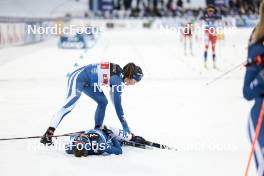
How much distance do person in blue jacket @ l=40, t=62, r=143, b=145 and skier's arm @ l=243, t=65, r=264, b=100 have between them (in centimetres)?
263

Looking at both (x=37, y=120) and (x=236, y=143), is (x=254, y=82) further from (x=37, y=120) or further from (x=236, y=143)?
(x=37, y=120)

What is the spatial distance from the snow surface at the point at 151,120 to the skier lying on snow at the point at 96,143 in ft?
0.32

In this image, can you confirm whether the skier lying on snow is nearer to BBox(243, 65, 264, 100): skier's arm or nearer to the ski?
the ski

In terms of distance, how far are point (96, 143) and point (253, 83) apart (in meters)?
3.02

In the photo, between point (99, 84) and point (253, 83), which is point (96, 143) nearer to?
point (99, 84)

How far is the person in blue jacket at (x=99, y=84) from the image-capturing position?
563 centimetres

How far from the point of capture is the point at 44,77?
13.9 meters

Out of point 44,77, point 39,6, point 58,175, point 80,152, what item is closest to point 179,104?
point 80,152

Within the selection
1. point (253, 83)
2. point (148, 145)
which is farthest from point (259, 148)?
point (148, 145)

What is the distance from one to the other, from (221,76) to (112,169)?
28.6 ft

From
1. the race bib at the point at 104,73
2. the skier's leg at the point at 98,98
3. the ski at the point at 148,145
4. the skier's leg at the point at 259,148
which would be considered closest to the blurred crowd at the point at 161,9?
the skier's leg at the point at 98,98

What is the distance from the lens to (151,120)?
799cm

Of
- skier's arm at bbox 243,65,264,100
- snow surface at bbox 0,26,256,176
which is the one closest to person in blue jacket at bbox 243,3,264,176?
skier's arm at bbox 243,65,264,100

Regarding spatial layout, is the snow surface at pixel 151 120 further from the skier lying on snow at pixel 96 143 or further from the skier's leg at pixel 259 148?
the skier's leg at pixel 259 148
